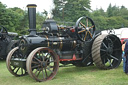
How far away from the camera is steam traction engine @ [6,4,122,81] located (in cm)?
601

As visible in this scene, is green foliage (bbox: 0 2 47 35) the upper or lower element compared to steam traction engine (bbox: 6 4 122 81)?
upper

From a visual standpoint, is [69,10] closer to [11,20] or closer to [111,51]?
[11,20]

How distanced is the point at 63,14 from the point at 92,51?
29.3 metres

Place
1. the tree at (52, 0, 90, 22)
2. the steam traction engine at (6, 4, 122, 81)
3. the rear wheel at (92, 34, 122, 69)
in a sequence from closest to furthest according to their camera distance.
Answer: the steam traction engine at (6, 4, 122, 81), the rear wheel at (92, 34, 122, 69), the tree at (52, 0, 90, 22)

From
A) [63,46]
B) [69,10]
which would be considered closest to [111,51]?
[63,46]

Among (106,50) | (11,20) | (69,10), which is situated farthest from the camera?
(69,10)

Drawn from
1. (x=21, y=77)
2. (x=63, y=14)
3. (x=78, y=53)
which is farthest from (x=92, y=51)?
→ (x=63, y=14)

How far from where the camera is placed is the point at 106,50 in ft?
23.4

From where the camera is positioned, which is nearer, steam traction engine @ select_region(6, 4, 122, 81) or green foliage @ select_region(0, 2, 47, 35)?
steam traction engine @ select_region(6, 4, 122, 81)

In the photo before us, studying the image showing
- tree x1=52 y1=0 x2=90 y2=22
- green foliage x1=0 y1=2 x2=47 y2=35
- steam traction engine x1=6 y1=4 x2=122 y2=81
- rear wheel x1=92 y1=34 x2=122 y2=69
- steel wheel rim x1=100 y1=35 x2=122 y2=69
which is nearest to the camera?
steam traction engine x1=6 y1=4 x2=122 y2=81

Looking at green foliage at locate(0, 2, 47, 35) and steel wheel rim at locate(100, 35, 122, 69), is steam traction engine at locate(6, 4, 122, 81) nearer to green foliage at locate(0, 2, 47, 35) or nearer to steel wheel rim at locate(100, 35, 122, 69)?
steel wheel rim at locate(100, 35, 122, 69)

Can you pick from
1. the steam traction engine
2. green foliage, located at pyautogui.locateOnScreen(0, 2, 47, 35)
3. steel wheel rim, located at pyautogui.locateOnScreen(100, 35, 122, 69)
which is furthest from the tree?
the steam traction engine

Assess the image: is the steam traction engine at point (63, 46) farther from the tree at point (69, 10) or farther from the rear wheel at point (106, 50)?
the tree at point (69, 10)

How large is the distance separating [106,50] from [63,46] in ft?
5.64
